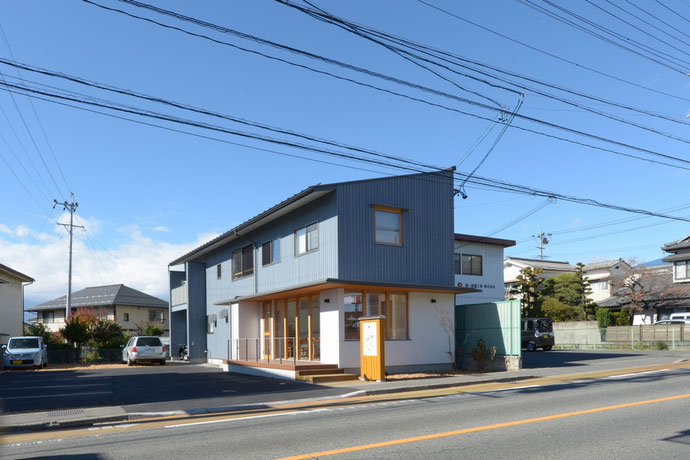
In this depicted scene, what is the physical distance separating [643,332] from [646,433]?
103ft

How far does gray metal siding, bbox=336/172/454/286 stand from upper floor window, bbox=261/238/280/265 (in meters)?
5.42

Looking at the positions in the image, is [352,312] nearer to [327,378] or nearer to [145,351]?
[327,378]

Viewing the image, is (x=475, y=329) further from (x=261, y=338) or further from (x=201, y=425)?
(x=201, y=425)

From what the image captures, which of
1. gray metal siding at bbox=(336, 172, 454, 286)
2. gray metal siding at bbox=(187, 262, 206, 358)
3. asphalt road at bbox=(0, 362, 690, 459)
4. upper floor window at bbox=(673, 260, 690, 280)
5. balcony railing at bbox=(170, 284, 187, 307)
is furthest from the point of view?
upper floor window at bbox=(673, 260, 690, 280)

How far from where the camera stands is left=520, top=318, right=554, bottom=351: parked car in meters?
34.1

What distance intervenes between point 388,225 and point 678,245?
3568cm

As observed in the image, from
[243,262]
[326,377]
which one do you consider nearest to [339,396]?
[326,377]

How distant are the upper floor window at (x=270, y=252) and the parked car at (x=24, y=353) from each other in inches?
552

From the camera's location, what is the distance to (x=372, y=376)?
17438 mm

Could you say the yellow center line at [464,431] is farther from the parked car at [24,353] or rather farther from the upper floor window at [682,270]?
the upper floor window at [682,270]

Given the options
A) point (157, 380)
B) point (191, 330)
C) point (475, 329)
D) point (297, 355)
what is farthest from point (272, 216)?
point (191, 330)

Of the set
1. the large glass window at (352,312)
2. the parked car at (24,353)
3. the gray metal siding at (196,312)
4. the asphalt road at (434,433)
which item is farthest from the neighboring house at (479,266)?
the parked car at (24,353)

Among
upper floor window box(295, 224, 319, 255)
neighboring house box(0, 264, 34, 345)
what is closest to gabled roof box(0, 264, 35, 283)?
neighboring house box(0, 264, 34, 345)

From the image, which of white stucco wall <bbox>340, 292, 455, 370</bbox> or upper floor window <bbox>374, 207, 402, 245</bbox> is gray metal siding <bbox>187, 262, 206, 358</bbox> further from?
upper floor window <bbox>374, 207, 402, 245</bbox>
